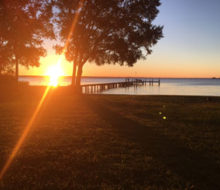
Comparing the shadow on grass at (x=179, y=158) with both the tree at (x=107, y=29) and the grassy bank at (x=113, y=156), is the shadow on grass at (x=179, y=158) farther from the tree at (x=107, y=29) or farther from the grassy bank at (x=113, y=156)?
the tree at (x=107, y=29)

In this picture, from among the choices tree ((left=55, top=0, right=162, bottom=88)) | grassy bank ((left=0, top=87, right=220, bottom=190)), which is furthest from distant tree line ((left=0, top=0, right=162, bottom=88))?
grassy bank ((left=0, top=87, right=220, bottom=190))

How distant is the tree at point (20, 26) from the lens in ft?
67.9

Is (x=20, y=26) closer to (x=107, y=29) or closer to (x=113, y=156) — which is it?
(x=107, y=29)

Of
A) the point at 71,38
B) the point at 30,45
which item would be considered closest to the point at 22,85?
the point at 30,45

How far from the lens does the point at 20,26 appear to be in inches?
867

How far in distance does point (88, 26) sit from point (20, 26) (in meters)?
7.11

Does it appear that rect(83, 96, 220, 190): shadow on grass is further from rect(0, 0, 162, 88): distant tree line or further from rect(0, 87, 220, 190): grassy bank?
rect(0, 0, 162, 88): distant tree line

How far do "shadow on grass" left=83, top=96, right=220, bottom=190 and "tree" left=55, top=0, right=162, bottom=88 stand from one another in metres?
16.0

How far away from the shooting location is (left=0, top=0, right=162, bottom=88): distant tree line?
826 inches

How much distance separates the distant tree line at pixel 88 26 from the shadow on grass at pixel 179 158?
16116mm

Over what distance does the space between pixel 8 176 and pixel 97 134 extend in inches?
140

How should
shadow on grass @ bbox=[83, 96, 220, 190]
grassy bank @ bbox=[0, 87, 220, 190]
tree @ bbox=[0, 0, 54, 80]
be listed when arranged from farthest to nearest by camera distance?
tree @ bbox=[0, 0, 54, 80] < shadow on grass @ bbox=[83, 96, 220, 190] < grassy bank @ bbox=[0, 87, 220, 190]

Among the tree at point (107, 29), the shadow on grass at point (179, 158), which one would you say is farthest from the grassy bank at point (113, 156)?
the tree at point (107, 29)

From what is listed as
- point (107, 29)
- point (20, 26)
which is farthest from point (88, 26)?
point (20, 26)
